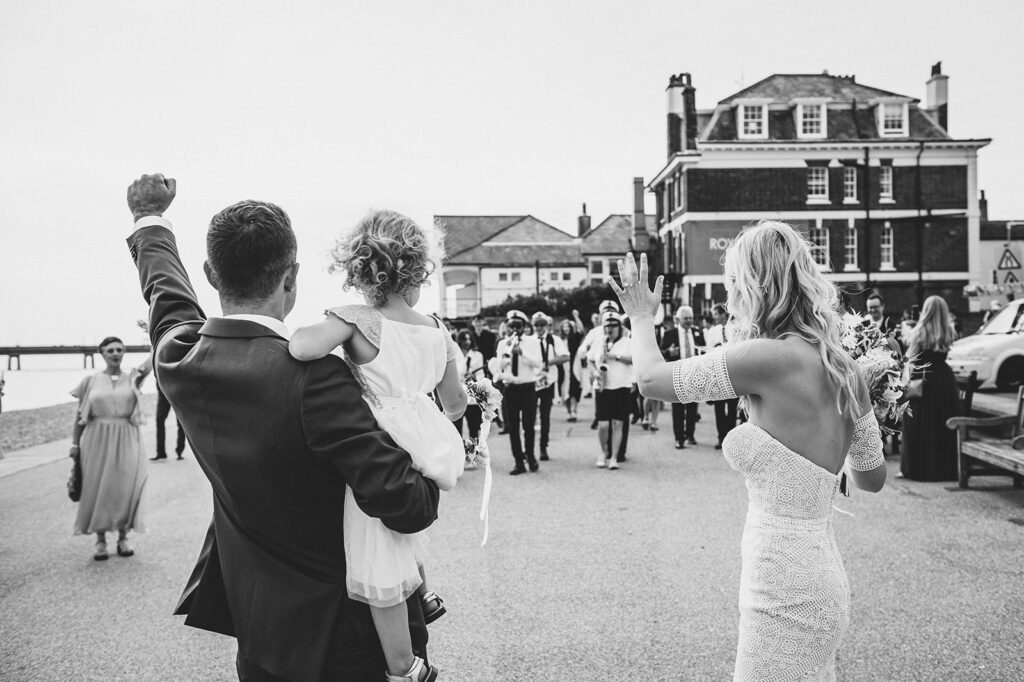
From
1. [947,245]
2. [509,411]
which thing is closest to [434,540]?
[509,411]

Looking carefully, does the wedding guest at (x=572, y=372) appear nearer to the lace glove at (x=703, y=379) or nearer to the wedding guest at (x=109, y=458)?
the wedding guest at (x=109, y=458)

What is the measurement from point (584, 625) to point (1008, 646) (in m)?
2.59

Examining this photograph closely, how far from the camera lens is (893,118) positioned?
1652 inches

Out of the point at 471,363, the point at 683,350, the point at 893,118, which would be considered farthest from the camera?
the point at 893,118

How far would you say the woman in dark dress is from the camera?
10117 mm

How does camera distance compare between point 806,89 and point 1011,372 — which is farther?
point 806,89

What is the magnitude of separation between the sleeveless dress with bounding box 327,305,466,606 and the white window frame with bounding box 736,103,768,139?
138ft

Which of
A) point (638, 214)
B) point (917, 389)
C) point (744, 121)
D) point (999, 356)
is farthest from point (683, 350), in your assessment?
point (638, 214)

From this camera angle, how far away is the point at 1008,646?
468 centimetres

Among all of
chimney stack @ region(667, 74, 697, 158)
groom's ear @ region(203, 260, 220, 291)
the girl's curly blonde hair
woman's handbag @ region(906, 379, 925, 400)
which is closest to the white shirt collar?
groom's ear @ region(203, 260, 220, 291)

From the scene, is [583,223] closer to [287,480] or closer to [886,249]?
[886,249]

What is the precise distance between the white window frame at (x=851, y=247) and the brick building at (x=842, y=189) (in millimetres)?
54

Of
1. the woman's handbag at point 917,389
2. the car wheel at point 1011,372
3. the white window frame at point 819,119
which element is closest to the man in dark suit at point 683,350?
the woman's handbag at point 917,389

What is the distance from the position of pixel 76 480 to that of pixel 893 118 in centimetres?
4480
